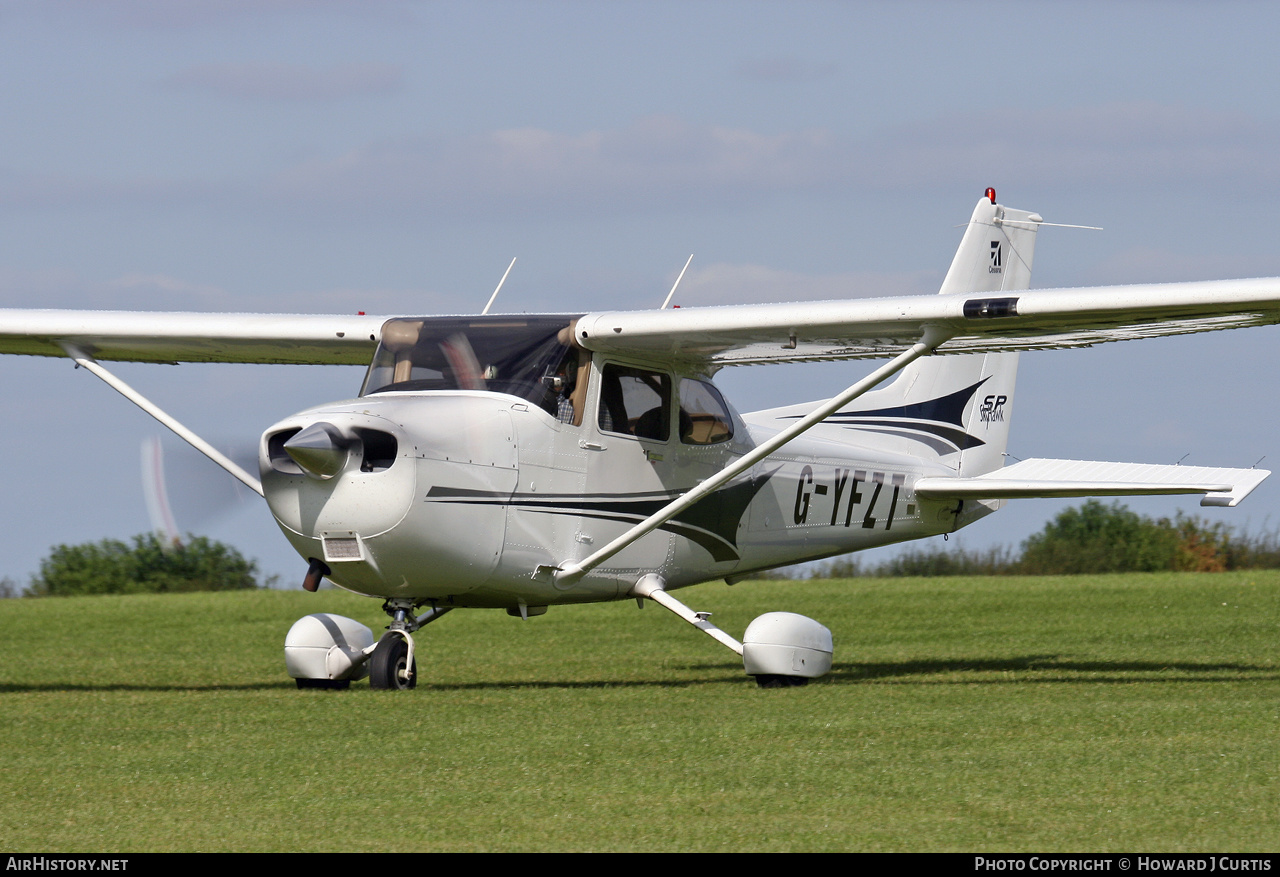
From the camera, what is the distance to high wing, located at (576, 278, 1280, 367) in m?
9.82

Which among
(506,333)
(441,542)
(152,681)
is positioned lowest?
(152,681)

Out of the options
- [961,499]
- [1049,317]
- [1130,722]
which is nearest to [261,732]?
[1130,722]

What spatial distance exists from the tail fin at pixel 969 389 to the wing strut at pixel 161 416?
6071mm

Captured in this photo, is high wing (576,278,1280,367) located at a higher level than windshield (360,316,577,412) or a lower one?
higher

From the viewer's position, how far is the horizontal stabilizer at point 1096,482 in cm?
1210

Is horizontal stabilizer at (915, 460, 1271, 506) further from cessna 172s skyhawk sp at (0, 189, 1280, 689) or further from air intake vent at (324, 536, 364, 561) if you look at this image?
air intake vent at (324, 536, 364, 561)

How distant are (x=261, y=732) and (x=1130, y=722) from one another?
4.61 metres

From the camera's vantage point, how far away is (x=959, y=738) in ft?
25.4

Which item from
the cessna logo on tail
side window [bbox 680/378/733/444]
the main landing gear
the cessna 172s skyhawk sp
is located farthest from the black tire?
the cessna logo on tail

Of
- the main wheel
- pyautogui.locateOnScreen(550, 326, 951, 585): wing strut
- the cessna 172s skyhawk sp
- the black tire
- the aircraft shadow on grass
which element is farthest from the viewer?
the aircraft shadow on grass

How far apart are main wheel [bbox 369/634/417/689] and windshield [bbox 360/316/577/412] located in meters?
1.70

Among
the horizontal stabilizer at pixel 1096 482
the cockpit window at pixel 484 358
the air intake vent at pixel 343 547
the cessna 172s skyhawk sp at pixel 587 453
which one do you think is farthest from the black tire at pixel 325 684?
the horizontal stabilizer at pixel 1096 482

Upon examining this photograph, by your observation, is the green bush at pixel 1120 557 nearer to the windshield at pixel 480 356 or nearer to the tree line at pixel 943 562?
the tree line at pixel 943 562
